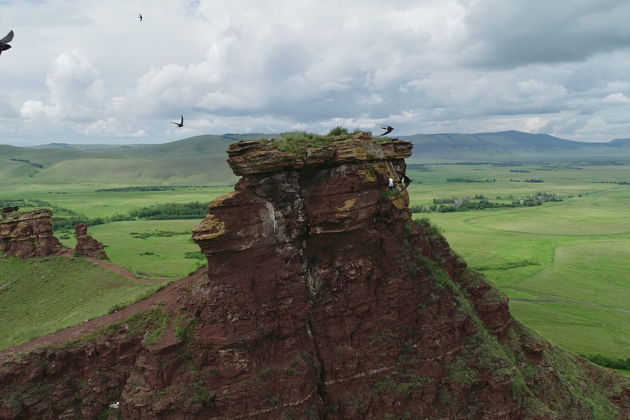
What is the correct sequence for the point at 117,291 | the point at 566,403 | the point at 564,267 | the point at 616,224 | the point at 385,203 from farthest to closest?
the point at 616,224 < the point at 564,267 < the point at 117,291 < the point at 566,403 < the point at 385,203

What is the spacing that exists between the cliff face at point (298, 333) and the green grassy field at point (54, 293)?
9.59 m

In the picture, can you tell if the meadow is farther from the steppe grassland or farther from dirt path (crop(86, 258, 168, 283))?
dirt path (crop(86, 258, 168, 283))

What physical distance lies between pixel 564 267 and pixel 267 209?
118 meters

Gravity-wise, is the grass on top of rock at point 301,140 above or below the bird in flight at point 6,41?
below

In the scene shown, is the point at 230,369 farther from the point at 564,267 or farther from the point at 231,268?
the point at 564,267

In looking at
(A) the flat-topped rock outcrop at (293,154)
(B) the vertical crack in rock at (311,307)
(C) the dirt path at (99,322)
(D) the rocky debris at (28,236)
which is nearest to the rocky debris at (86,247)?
(D) the rocky debris at (28,236)

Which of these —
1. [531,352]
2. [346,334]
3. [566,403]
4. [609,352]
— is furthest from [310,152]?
[609,352]

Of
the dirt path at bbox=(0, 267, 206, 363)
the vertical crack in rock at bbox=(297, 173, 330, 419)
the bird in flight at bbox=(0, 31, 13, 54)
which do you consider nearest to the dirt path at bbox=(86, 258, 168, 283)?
the dirt path at bbox=(0, 267, 206, 363)

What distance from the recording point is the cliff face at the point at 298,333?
102 feet

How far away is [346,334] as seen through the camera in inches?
1331

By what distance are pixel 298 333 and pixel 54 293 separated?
4309 centimetres

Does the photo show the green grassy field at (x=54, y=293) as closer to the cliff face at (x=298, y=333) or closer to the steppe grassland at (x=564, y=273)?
the cliff face at (x=298, y=333)

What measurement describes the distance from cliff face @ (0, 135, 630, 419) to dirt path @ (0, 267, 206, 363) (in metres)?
1.21

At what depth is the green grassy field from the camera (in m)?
44.2
